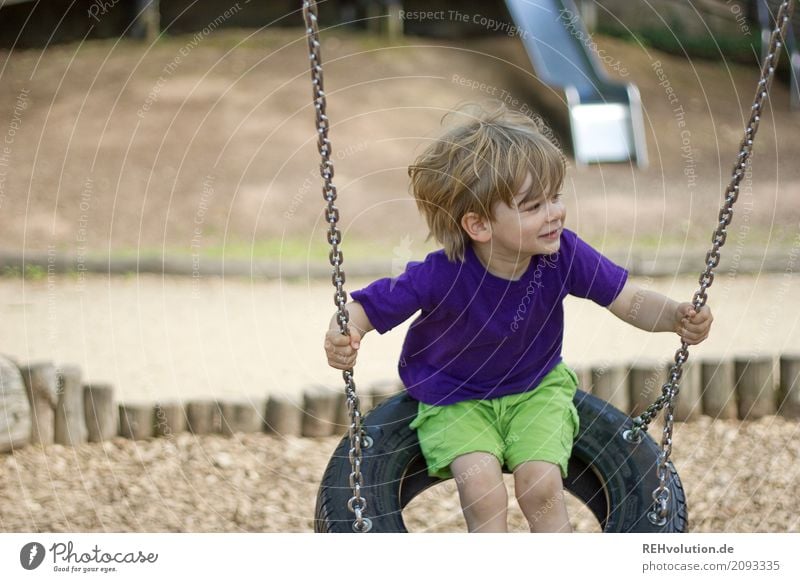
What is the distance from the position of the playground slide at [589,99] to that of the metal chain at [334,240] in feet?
13.0

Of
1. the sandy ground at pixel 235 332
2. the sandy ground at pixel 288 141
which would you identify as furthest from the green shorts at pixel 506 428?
the sandy ground at pixel 288 141

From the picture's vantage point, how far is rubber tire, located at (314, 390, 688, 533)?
1.88m

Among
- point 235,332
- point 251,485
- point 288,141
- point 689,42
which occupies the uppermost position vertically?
point 689,42

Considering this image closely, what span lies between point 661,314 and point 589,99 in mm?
3858

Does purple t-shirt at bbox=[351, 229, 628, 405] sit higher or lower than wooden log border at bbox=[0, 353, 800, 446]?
higher

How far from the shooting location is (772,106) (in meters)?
6.07

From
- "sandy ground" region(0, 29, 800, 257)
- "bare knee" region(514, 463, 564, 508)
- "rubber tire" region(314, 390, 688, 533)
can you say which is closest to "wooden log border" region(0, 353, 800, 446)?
"rubber tire" region(314, 390, 688, 533)

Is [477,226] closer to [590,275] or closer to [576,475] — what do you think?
[590,275]

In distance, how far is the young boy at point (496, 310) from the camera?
186cm

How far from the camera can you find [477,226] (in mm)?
1897

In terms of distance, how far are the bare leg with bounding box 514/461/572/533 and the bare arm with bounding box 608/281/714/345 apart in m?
0.32

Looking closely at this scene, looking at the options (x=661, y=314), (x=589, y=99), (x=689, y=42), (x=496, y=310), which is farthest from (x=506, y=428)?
(x=689, y=42)

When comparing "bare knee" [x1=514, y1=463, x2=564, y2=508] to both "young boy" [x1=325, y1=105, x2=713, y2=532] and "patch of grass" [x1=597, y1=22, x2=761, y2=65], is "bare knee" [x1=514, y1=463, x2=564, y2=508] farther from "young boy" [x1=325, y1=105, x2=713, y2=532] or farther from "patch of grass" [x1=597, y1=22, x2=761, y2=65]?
"patch of grass" [x1=597, y1=22, x2=761, y2=65]
